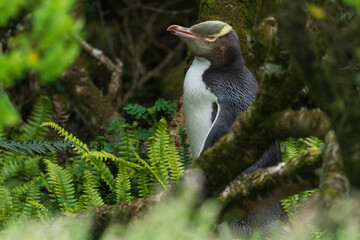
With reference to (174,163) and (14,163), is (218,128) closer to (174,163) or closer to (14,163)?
(174,163)

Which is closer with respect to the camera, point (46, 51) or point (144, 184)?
point (46, 51)

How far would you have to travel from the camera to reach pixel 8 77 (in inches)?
95.4

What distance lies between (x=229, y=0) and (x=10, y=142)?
2.35 meters

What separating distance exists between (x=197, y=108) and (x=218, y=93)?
201 mm

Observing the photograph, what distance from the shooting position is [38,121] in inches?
229

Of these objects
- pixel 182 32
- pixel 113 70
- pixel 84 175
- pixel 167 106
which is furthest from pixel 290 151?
pixel 113 70

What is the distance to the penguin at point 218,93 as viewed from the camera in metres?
4.05

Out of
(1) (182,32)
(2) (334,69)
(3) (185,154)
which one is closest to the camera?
(2) (334,69)

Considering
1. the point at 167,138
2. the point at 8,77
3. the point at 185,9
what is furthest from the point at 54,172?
the point at 185,9

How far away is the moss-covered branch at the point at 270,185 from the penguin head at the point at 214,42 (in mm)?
1607

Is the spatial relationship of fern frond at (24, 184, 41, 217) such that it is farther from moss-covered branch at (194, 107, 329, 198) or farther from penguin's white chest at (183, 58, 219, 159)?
moss-covered branch at (194, 107, 329, 198)

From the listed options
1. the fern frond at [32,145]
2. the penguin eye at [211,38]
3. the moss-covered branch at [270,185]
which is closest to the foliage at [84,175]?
the fern frond at [32,145]

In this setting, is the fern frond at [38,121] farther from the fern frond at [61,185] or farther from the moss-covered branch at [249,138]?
the moss-covered branch at [249,138]

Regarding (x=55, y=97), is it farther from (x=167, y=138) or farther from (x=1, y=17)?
(x=1, y=17)
